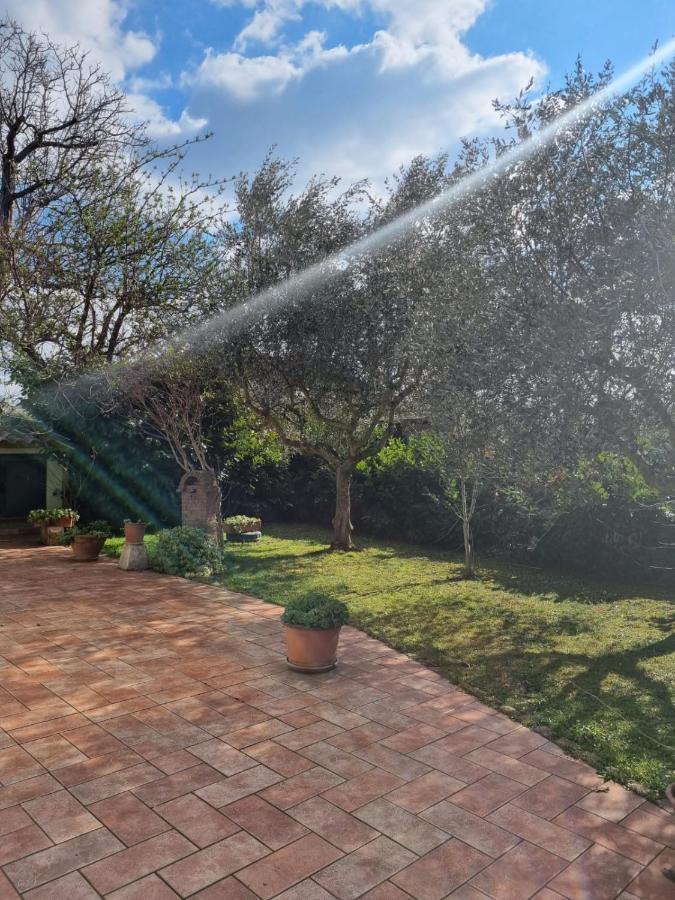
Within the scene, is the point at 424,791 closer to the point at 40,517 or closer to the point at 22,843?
the point at 22,843

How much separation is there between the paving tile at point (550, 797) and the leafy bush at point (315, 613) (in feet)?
8.45

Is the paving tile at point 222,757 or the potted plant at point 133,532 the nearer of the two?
the paving tile at point 222,757

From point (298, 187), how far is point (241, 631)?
28.4ft

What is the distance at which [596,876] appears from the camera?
3412 mm

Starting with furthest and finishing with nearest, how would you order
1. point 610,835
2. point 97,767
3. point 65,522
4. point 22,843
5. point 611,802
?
point 65,522 → point 97,767 → point 611,802 → point 610,835 → point 22,843

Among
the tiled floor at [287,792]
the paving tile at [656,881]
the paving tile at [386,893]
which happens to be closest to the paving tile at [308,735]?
the tiled floor at [287,792]

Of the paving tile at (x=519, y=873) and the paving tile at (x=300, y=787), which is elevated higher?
the paving tile at (x=300, y=787)

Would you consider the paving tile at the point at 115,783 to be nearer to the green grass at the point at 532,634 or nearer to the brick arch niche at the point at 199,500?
the green grass at the point at 532,634

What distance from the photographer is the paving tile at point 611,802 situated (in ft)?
13.3

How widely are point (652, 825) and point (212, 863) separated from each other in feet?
8.58

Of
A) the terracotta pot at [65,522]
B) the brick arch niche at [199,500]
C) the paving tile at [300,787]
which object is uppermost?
the brick arch niche at [199,500]

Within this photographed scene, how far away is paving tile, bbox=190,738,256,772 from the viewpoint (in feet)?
15.0

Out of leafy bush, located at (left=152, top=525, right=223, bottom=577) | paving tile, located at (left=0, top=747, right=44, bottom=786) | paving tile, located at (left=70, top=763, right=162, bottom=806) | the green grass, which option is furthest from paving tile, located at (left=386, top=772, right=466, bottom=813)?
leafy bush, located at (left=152, top=525, right=223, bottom=577)

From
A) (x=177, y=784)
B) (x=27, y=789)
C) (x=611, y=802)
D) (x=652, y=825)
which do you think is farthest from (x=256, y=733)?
(x=652, y=825)
